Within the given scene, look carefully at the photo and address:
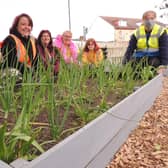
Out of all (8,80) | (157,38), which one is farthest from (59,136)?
(157,38)

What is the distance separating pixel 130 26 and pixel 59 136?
53755mm

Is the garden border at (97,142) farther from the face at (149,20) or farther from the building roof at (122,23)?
the building roof at (122,23)

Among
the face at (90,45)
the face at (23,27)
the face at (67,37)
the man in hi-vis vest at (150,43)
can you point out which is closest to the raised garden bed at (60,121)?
the face at (23,27)

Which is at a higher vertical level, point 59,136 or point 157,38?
point 157,38

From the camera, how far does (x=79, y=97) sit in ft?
7.83

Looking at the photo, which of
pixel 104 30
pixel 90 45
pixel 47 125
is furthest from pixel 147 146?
pixel 104 30

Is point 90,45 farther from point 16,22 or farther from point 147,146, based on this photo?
point 147,146

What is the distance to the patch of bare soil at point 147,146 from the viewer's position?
89.2 inches

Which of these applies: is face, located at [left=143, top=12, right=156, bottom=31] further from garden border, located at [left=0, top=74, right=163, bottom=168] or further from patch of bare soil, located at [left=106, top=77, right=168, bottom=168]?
garden border, located at [left=0, top=74, right=163, bottom=168]

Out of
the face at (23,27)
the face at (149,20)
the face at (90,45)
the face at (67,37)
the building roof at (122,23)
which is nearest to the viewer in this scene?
the face at (23,27)

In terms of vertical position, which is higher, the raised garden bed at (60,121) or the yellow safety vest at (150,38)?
the yellow safety vest at (150,38)

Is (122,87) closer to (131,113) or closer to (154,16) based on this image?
(131,113)

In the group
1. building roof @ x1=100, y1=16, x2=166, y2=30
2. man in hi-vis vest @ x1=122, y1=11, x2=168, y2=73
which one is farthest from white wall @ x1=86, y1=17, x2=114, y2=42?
man in hi-vis vest @ x1=122, y1=11, x2=168, y2=73

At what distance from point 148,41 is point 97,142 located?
3.53 metres
